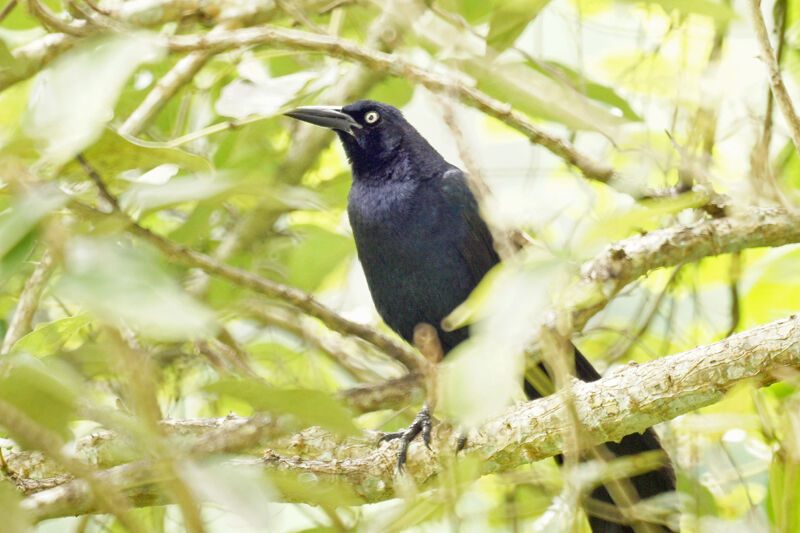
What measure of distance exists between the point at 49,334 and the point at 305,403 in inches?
26.6

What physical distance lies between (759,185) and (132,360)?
1.49 m

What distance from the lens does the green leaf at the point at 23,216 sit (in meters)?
1.13

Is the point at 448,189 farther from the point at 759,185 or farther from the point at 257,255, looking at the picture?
the point at 759,185

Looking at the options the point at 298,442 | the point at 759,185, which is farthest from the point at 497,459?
the point at 759,185

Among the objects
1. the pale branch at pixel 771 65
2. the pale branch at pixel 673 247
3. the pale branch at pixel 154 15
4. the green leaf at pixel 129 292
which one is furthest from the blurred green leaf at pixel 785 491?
the pale branch at pixel 154 15

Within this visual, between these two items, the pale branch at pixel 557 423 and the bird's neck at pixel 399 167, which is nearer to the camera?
the pale branch at pixel 557 423

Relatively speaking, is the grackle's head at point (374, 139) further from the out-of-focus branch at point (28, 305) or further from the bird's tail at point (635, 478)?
the out-of-focus branch at point (28, 305)

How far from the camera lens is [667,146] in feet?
9.48

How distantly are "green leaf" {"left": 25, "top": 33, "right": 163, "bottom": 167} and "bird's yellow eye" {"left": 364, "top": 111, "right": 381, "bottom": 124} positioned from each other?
7.47 ft

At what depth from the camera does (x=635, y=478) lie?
2.79m

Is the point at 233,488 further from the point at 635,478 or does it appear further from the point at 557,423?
the point at 635,478

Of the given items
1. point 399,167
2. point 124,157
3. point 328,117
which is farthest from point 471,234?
point 124,157

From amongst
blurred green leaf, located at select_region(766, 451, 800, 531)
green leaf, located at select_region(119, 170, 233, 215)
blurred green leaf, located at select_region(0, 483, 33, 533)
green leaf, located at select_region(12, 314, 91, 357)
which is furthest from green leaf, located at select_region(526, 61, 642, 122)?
blurred green leaf, located at select_region(0, 483, 33, 533)

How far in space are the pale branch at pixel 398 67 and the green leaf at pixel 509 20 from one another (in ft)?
0.53
